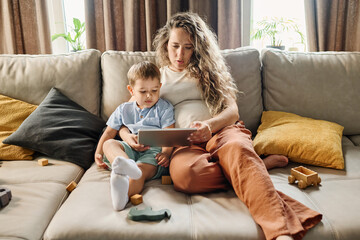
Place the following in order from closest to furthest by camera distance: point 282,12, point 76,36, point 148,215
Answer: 1. point 148,215
2. point 76,36
3. point 282,12

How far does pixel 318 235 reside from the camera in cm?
101

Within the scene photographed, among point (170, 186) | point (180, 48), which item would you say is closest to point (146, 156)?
point (170, 186)

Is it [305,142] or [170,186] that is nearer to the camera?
[170,186]

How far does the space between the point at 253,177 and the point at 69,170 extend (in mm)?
876

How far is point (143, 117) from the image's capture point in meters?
1.56

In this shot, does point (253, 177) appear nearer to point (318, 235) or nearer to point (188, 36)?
point (318, 235)

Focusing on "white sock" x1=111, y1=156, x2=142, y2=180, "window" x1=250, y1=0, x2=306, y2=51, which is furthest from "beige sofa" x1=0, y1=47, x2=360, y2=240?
"window" x1=250, y1=0, x2=306, y2=51

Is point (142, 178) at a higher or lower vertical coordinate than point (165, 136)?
lower

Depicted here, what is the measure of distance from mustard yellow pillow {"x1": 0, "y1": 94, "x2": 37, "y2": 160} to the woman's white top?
2.53 feet

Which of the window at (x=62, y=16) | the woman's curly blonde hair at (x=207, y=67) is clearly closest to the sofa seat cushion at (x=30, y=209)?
the woman's curly blonde hair at (x=207, y=67)

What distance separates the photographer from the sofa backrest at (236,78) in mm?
1807

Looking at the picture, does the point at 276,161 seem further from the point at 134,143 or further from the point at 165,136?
the point at 134,143

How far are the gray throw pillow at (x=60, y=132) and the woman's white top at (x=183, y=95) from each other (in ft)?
1.51

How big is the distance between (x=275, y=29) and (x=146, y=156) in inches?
68.1
